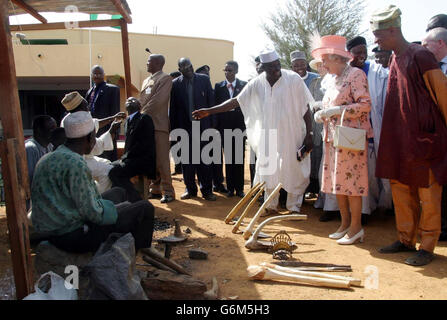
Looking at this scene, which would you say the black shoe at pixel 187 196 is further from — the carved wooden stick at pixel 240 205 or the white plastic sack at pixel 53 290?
the white plastic sack at pixel 53 290

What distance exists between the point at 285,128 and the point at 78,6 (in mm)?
3309

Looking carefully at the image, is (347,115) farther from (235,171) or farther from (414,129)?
(235,171)

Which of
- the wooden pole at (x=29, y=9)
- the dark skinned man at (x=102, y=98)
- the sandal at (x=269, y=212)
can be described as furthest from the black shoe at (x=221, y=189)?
the wooden pole at (x=29, y=9)

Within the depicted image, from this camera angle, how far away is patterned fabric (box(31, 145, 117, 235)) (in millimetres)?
3275

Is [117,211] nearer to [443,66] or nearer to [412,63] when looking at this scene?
[412,63]

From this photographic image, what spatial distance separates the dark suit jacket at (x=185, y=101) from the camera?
7.30 meters

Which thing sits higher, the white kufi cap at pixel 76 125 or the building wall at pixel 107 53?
the building wall at pixel 107 53

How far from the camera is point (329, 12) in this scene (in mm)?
21750

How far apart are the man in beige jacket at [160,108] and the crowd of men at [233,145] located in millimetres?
17

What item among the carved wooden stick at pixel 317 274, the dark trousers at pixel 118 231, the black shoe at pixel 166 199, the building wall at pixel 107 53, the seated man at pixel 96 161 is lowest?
the black shoe at pixel 166 199

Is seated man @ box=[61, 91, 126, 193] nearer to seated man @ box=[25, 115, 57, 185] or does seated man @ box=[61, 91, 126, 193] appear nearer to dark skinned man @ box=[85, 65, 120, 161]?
seated man @ box=[25, 115, 57, 185]

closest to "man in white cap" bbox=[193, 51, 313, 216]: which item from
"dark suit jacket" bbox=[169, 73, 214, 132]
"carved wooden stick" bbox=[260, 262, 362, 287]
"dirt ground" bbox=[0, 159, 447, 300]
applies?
"dirt ground" bbox=[0, 159, 447, 300]

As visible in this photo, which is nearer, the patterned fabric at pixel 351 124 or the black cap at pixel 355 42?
the patterned fabric at pixel 351 124

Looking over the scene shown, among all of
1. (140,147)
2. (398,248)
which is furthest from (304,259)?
(140,147)
